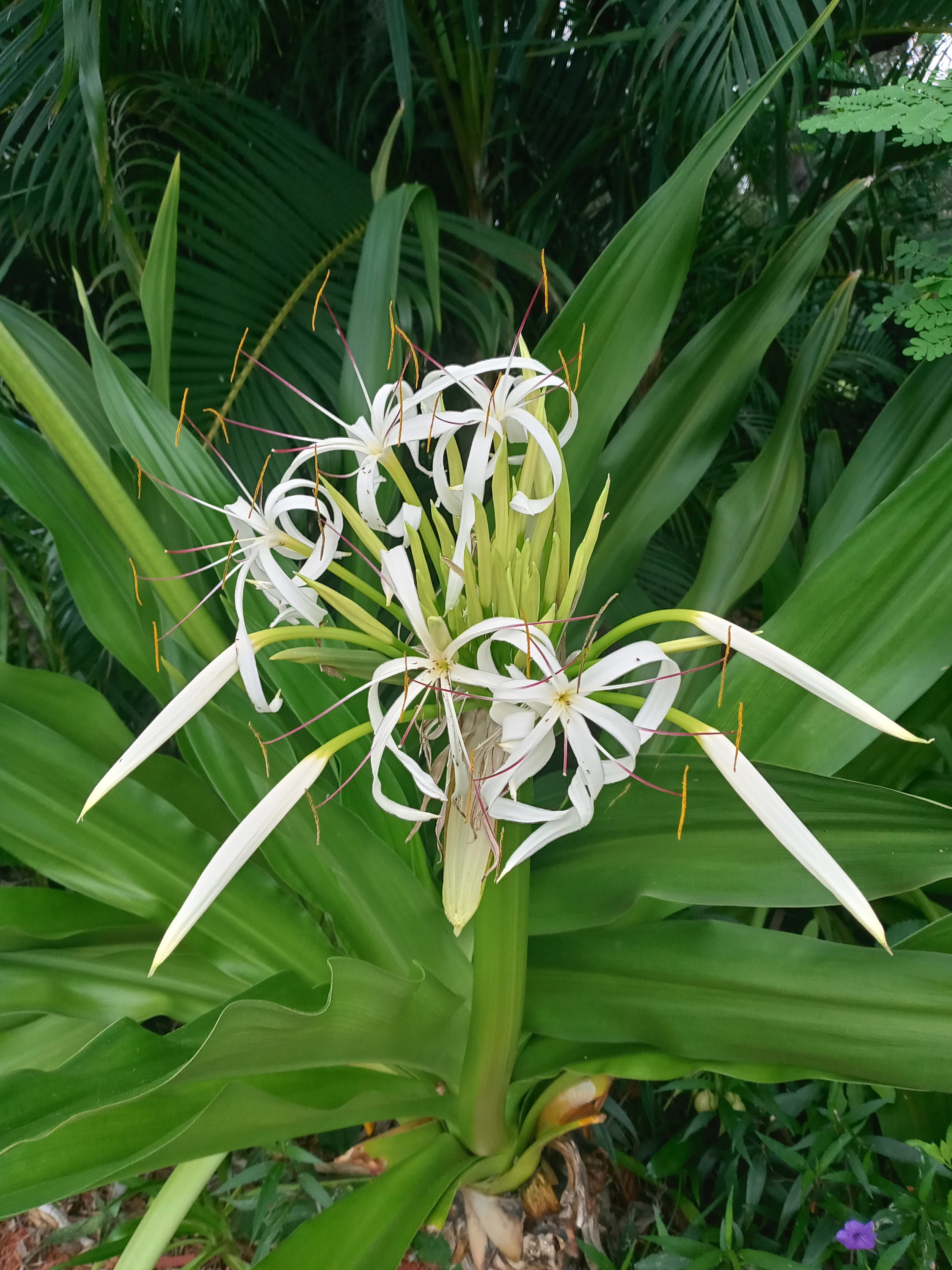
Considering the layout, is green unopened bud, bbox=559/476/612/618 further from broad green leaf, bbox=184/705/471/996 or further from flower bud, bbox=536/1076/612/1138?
flower bud, bbox=536/1076/612/1138

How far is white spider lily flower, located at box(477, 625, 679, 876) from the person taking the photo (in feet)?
0.99

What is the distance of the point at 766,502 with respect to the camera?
67cm

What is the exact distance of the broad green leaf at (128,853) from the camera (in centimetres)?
55

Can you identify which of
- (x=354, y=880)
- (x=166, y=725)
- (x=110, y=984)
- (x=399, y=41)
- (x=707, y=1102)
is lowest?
(x=707, y=1102)

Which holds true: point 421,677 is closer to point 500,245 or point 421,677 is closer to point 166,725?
point 166,725

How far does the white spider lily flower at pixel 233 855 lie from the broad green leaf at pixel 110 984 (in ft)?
0.95

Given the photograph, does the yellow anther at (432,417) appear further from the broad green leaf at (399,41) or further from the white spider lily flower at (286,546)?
the broad green leaf at (399,41)

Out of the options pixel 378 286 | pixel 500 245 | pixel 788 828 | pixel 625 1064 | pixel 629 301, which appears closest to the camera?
pixel 788 828

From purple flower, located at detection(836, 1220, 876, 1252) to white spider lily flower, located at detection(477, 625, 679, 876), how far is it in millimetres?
378

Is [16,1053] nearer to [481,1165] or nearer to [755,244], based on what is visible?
[481,1165]

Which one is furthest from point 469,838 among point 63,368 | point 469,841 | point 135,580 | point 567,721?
point 63,368

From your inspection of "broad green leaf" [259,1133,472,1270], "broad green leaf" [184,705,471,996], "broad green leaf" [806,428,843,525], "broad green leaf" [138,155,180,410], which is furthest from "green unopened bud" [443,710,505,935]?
"broad green leaf" [806,428,843,525]

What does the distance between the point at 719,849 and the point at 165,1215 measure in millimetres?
391

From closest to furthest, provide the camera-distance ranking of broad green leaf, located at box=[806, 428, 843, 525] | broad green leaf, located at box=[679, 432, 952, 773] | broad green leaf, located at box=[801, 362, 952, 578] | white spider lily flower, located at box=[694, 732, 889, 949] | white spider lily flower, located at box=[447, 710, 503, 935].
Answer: white spider lily flower, located at box=[694, 732, 889, 949] → white spider lily flower, located at box=[447, 710, 503, 935] → broad green leaf, located at box=[679, 432, 952, 773] → broad green leaf, located at box=[801, 362, 952, 578] → broad green leaf, located at box=[806, 428, 843, 525]
